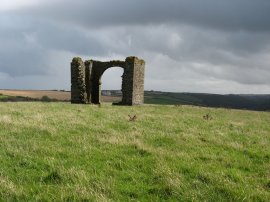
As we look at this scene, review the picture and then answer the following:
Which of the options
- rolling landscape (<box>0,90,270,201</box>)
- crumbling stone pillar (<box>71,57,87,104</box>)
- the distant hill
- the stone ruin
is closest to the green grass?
rolling landscape (<box>0,90,270,201</box>)

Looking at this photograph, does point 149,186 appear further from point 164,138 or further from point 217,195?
point 164,138

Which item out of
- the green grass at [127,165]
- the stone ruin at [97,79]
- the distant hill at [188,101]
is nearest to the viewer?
the green grass at [127,165]

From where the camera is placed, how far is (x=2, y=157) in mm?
9891

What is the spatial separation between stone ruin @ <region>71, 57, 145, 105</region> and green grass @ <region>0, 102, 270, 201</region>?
23354mm

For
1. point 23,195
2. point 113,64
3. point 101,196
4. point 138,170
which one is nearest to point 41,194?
point 23,195

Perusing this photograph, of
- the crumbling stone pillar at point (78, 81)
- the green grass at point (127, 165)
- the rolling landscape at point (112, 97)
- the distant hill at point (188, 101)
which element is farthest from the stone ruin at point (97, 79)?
the distant hill at point (188, 101)

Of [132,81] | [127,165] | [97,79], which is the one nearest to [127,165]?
[127,165]

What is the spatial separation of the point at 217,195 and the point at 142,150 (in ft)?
12.9

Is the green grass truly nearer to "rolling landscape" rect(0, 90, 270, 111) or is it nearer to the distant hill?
"rolling landscape" rect(0, 90, 270, 111)

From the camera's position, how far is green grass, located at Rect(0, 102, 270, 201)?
24.5ft

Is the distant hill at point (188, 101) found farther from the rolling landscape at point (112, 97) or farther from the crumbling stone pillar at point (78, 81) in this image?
the crumbling stone pillar at point (78, 81)

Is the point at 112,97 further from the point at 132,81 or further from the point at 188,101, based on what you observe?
the point at 188,101

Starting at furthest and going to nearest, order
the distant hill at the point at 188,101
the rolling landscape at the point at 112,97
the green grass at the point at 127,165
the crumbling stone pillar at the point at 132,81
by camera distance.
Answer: the distant hill at the point at 188,101, the rolling landscape at the point at 112,97, the crumbling stone pillar at the point at 132,81, the green grass at the point at 127,165

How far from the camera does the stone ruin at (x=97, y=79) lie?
3828 cm
